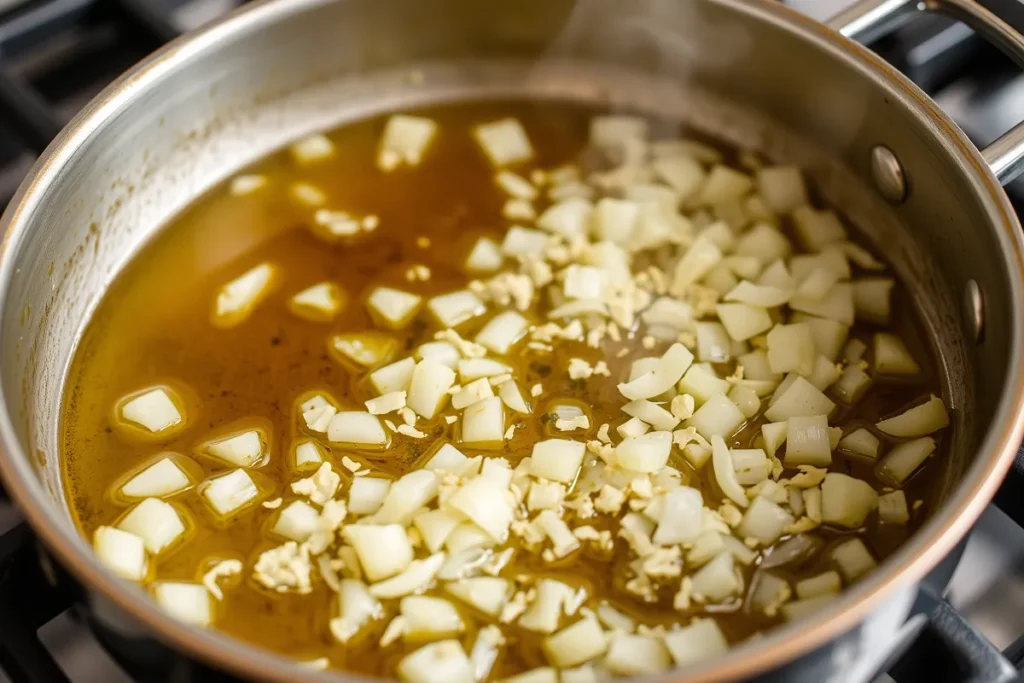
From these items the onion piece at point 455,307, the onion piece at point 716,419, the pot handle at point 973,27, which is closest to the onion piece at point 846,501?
the onion piece at point 716,419

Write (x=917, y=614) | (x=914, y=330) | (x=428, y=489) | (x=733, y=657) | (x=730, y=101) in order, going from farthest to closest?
(x=730, y=101)
(x=914, y=330)
(x=428, y=489)
(x=917, y=614)
(x=733, y=657)

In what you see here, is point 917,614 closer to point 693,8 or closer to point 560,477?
point 560,477

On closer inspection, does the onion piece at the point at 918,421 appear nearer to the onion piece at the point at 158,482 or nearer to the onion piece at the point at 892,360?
A: the onion piece at the point at 892,360

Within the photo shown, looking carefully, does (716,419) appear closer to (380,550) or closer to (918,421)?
(918,421)

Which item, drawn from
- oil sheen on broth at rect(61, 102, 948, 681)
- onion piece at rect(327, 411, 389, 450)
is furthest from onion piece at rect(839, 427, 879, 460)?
onion piece at rect(327, 411, 389, 450)

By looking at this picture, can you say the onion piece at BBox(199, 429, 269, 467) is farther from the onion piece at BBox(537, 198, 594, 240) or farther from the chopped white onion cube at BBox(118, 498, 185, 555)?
the onion piece at BBox(537, 198, 594, 240)

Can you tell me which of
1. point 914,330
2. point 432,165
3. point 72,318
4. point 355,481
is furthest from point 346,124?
point 914,330
